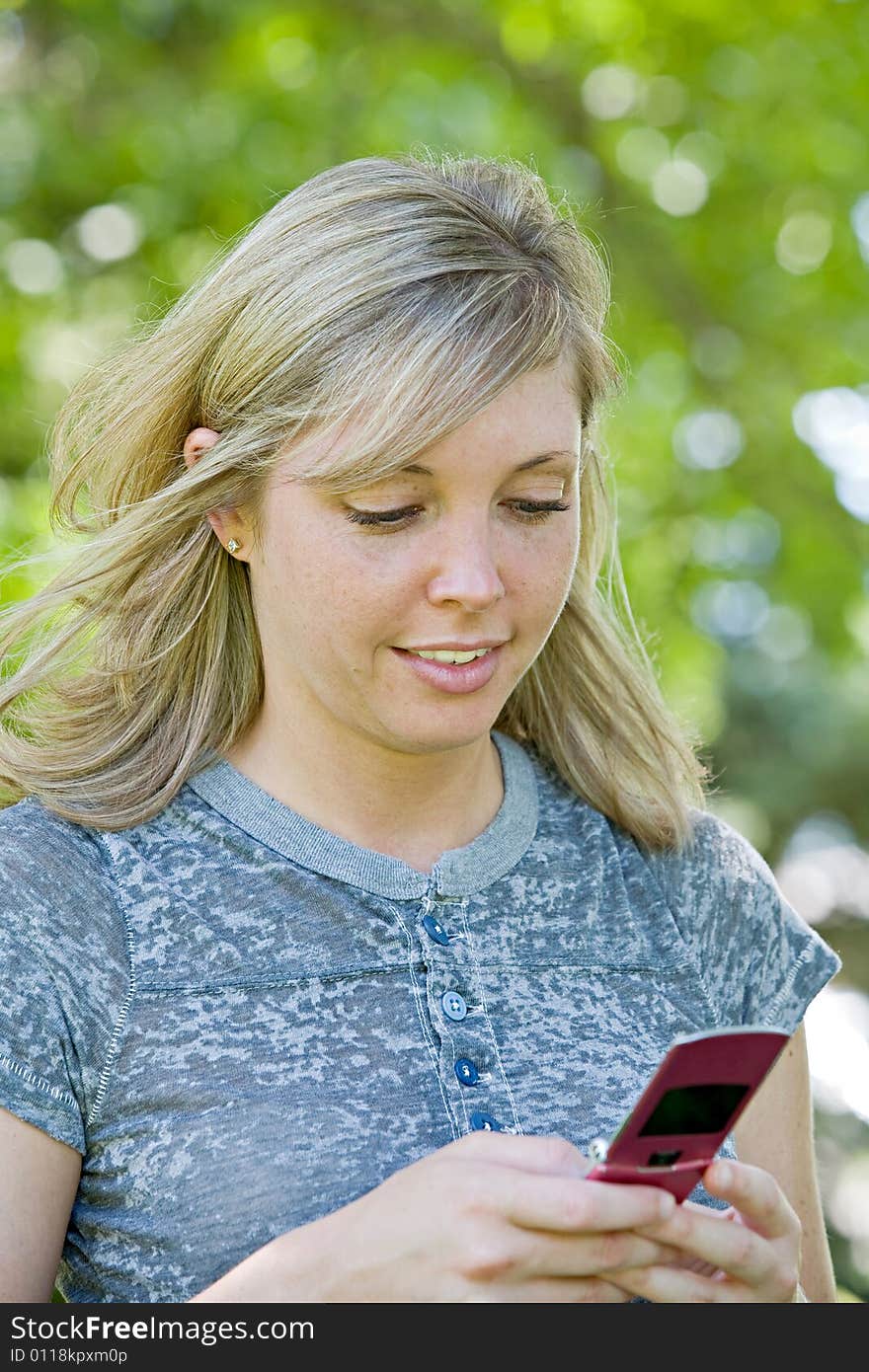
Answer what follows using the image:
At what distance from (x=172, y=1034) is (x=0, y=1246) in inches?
11.1

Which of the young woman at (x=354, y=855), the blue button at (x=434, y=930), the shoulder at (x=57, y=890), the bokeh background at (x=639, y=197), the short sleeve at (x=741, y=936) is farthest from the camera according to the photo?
the bokeh background at (x=639, y=197)

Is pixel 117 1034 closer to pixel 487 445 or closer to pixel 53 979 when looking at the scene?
pixel 53 979

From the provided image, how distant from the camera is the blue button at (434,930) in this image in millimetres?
1946

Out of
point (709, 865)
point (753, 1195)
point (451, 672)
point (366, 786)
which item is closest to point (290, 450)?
point (451, 672)

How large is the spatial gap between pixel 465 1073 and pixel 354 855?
31 cm

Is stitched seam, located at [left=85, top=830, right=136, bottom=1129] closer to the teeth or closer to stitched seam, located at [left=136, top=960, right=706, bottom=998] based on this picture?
stitched seam, located at [left=136, top=960, right=706, bottom=998]

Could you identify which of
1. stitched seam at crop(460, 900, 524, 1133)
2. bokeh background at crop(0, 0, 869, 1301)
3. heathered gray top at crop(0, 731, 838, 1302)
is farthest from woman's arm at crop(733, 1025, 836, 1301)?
bokeh background at crop(0, 0, 869, 1301)

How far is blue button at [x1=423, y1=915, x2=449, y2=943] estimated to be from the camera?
1.95 meters

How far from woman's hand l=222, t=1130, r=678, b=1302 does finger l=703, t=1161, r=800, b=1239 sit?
0.05 meters

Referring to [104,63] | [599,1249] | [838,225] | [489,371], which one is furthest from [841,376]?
[599,1249]

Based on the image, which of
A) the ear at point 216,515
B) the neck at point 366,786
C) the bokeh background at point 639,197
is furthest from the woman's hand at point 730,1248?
the bokeh background at point 639,197

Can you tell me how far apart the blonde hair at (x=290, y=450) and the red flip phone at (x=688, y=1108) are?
757 mm

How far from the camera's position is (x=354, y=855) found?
1979 millimetres

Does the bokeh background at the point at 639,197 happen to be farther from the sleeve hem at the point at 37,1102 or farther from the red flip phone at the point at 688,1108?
the red flip phone at the point at 688,1108
